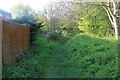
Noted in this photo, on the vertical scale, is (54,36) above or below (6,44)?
above

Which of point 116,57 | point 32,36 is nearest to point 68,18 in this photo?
point 32,36

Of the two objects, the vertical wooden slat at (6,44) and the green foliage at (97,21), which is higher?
the green foliage at (97,21)

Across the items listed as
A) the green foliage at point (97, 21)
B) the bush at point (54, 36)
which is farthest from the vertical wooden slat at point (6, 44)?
the bush at point (54, 36)

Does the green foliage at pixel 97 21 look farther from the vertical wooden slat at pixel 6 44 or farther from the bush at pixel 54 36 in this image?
the vertical wooden slat at pixel 6 44

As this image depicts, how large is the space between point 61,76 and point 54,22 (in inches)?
424

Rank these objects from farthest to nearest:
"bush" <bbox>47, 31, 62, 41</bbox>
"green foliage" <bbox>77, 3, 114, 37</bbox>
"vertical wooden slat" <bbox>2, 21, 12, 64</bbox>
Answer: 1. "bush" <bbox>47, 31, 62, 41</bbox>
2. "green foliage" <bbox>77, 3, 114, 37</bbox>
3. "vertical wooden slat" <bbox>2, 21, 12, 64</bbox>

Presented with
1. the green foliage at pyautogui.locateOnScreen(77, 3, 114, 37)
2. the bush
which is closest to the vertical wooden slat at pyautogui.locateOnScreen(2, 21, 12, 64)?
the green foliage at pyautogui.locateOnScreen(77, 3, 114, 37)

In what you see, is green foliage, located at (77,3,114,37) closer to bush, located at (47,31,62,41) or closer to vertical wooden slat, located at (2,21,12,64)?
bush, located at (47,31,62,41)

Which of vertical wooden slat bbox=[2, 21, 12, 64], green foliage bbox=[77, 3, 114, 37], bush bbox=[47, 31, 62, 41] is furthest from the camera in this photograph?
bush bbox=[47, 31, 62, 41]

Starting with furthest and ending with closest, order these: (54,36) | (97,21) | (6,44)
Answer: (54,36) < (97,21) < (6,44)

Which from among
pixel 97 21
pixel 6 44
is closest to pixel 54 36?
pixel 97 21

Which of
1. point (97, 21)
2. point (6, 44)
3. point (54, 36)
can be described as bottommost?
point (6, 44)

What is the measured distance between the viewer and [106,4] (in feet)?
25.9

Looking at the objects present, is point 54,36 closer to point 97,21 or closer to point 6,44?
point 97,21
